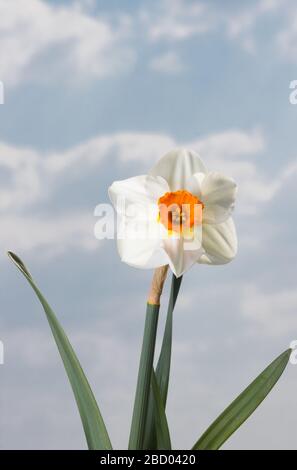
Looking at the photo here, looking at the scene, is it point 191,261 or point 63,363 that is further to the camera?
point 63,363

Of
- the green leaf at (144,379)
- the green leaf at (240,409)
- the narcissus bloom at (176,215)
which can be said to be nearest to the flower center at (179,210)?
the narcissus bloom at (176,215)

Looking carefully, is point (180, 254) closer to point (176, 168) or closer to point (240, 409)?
point (176, 168)

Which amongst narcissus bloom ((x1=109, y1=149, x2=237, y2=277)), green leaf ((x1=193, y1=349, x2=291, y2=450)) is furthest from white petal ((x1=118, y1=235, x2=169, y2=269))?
green leaf ((x1=193, y1=349, x2=291, y2=450))

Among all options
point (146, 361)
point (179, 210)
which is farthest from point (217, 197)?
point (146, 361)
